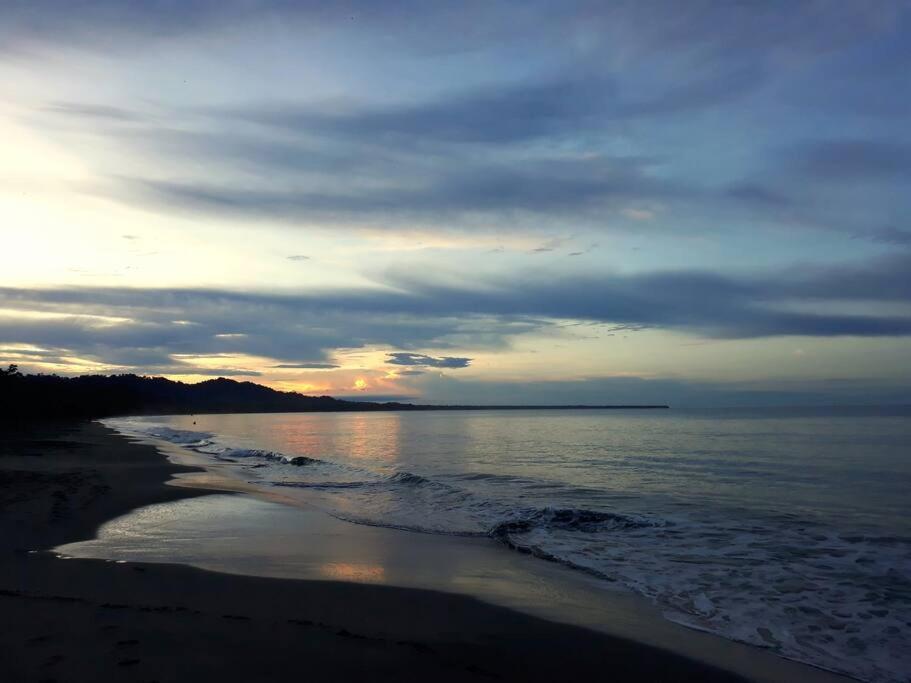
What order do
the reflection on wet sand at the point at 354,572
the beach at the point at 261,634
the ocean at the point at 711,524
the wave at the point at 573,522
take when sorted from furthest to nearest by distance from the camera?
1. the wave at the point at 573,522
2. the reflection on wet sand at the point at 354,572
3. the ocean at the point at 711,524
4. the beach at the point at 261,634

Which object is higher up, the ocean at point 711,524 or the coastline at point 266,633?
the coastline at point 266,633

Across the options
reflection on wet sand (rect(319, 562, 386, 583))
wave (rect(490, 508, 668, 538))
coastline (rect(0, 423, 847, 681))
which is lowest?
wave (rect(490, 508, 668, 538))

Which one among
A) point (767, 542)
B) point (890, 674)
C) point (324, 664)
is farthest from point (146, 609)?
point (767, 542)

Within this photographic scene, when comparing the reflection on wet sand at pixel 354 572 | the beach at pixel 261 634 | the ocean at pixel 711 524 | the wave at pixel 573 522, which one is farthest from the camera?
the wave at pixel 573 522

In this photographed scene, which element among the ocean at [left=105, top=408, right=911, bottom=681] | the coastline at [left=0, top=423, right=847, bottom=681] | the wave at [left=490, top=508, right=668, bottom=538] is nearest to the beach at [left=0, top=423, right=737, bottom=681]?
the coastline at [left=0, top=423, right=847, bottom=681]

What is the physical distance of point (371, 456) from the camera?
4262 centimetres

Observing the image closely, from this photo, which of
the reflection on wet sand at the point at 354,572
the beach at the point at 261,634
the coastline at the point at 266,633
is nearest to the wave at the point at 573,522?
the reflection on wet sand at the point at 354,572

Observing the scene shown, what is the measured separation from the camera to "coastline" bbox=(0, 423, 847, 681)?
20.5 ft

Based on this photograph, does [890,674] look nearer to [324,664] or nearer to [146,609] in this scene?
[324,664]

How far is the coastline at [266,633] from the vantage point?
6262 mm

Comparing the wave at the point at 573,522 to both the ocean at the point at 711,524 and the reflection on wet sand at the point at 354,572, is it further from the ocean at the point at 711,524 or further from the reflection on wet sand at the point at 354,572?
the reflection on wet sand at the point at 354,572

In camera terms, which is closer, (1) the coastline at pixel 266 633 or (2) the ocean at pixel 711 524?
(1) the coastline at pixel 266 633

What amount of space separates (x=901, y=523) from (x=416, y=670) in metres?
15.8

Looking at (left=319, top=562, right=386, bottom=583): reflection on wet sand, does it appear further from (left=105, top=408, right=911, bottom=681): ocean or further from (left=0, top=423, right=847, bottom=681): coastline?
(left=105, top=408, right=911, bottom=681): ocean
